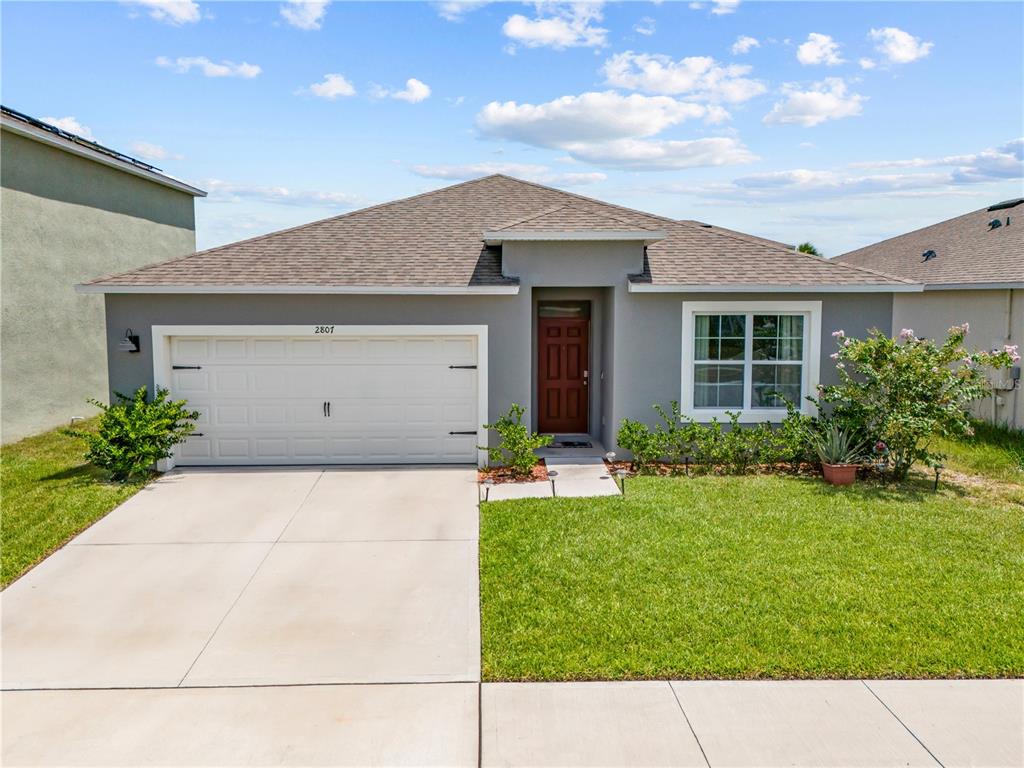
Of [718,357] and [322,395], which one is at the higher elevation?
[718,357]

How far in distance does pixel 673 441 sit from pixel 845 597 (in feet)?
16.7

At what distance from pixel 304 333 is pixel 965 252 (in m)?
15.5

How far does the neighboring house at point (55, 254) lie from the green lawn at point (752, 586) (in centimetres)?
1068

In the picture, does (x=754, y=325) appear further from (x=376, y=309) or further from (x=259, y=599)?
(x=259, y=599)

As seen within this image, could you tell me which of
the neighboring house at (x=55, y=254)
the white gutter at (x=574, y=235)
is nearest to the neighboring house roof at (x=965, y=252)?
the white gutter at (x=574, y=235)

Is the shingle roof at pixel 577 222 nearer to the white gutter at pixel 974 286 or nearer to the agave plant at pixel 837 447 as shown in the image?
the agave plant at pixel 837 447

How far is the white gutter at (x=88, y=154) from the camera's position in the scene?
Result: 14062 millimetres

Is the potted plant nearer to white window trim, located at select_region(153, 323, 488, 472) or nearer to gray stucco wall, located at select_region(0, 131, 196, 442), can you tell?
white window trim, located at select_region(153, 323, 488, 472)

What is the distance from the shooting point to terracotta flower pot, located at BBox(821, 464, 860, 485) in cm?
1080

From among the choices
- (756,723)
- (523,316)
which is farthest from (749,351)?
(756,723)

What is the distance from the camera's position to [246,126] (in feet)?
47.8

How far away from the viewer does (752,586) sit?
7.01 meters

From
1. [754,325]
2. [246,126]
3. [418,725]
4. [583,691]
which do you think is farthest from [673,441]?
[246,126]

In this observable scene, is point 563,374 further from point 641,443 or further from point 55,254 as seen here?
point 55,254
